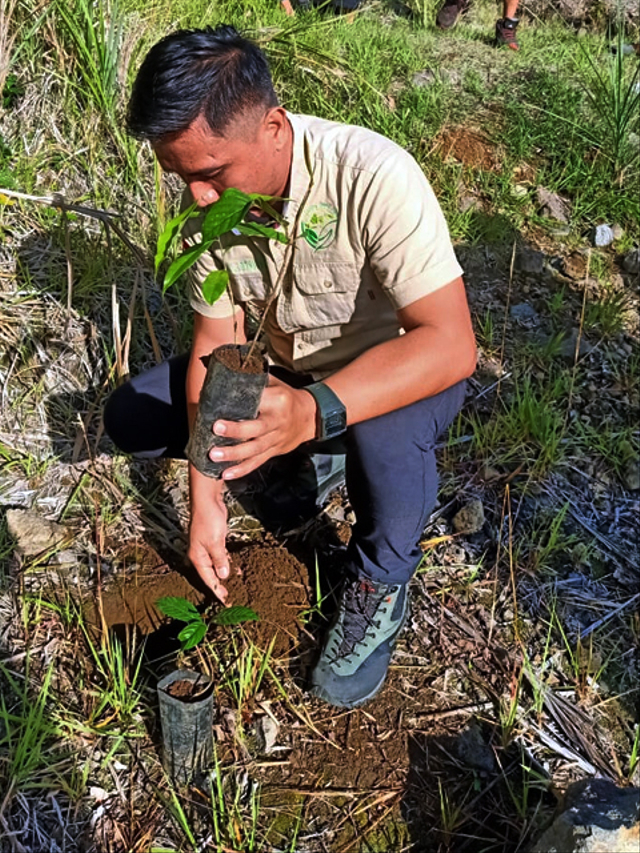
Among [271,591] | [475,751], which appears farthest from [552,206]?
[475,751]

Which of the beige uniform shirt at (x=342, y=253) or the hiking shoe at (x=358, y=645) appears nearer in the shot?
the beige uniform shirt at (x=342, y=253)

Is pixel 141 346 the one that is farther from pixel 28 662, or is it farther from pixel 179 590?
pixel 28 662

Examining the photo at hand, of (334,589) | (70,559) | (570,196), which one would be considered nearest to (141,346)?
(70,559)

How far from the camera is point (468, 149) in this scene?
3.28 meters

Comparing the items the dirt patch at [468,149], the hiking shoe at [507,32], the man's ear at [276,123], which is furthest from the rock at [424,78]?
the man's ear at [276,123]

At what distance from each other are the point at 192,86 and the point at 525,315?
1.83 meters

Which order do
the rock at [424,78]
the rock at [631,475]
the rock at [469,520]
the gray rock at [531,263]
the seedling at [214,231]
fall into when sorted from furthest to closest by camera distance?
the rock at [424,78] < the gray rock at [531,263] < the rock at [631,475] < the rock at [469,520] < the seedling at [214,231]

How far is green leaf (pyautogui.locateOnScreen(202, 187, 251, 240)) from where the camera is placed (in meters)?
1.04

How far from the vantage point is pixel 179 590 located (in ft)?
5.92

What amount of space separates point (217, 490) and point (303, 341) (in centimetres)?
39

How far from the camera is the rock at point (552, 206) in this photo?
3164 millimetres

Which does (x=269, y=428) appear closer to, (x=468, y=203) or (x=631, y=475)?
(x=631, y=475)

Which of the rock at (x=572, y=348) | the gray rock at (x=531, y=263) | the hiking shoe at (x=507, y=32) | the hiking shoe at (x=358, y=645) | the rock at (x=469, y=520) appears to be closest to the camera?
the hiking shoe at (x=358, y=645)

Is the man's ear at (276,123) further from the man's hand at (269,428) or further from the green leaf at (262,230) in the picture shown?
the man's hand at (269,428)
